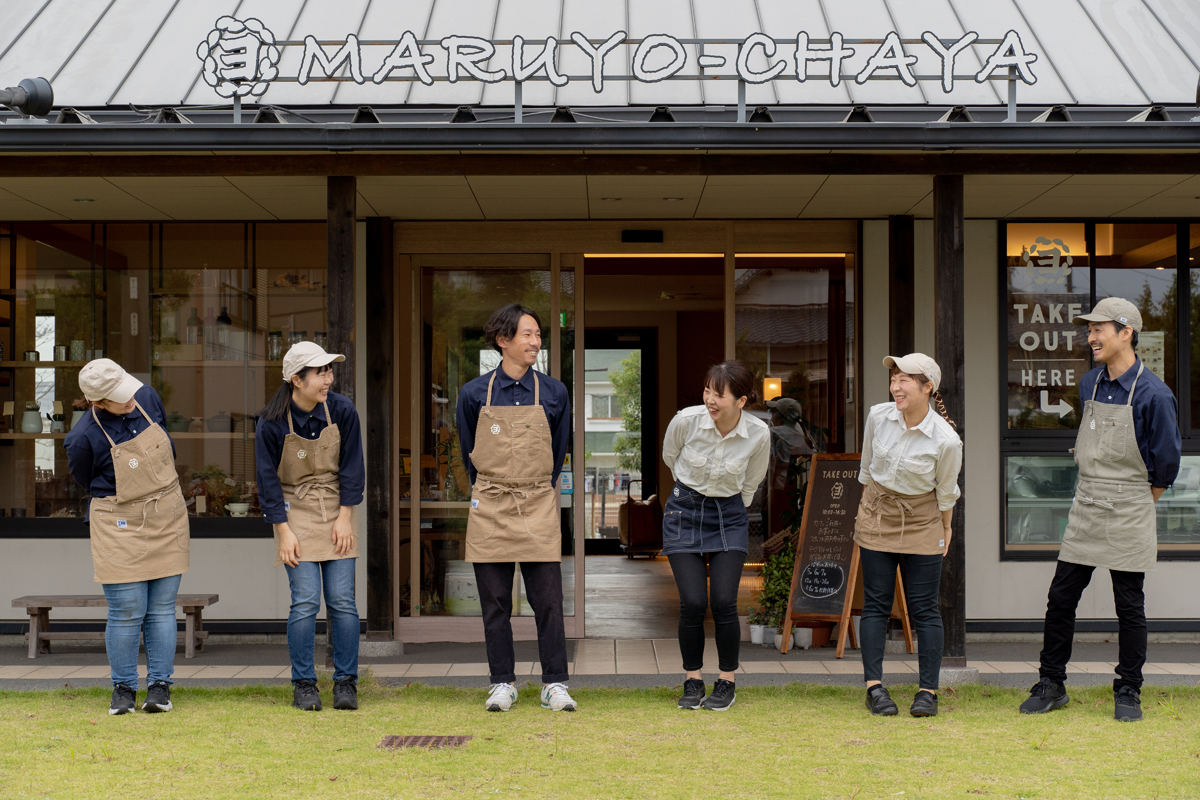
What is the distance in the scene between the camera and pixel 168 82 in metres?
5.51

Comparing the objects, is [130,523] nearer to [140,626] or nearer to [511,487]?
[140,626]

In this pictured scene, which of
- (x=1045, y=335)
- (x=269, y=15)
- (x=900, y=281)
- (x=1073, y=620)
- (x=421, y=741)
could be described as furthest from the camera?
(x=1045, y=335)

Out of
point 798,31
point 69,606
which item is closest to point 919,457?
point 798,31

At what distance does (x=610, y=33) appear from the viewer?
19.2ft

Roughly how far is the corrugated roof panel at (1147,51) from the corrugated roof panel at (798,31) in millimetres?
1644

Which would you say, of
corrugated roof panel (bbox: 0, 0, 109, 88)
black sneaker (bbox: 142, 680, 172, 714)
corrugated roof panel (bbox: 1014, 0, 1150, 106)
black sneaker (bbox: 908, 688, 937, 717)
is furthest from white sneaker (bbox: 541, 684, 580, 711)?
corrugated roof panel (bbox: 0, 0, 109, 88)

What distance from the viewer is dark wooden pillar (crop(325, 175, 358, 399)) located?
494cm

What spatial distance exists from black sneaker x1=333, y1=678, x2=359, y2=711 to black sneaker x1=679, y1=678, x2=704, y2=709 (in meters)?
1.41

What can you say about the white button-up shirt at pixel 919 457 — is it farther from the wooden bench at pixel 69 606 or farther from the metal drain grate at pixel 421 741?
the wooden bench at pixel 69 606

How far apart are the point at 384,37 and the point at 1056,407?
4623 mm

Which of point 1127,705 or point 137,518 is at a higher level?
point 137,518

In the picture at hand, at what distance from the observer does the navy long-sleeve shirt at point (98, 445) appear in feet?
13.7

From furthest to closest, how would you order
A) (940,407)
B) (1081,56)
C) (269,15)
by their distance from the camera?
1. (269,15)
2. (1081,56)
3. (940,407)

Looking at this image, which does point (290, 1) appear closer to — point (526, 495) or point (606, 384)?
point (526, 495)
